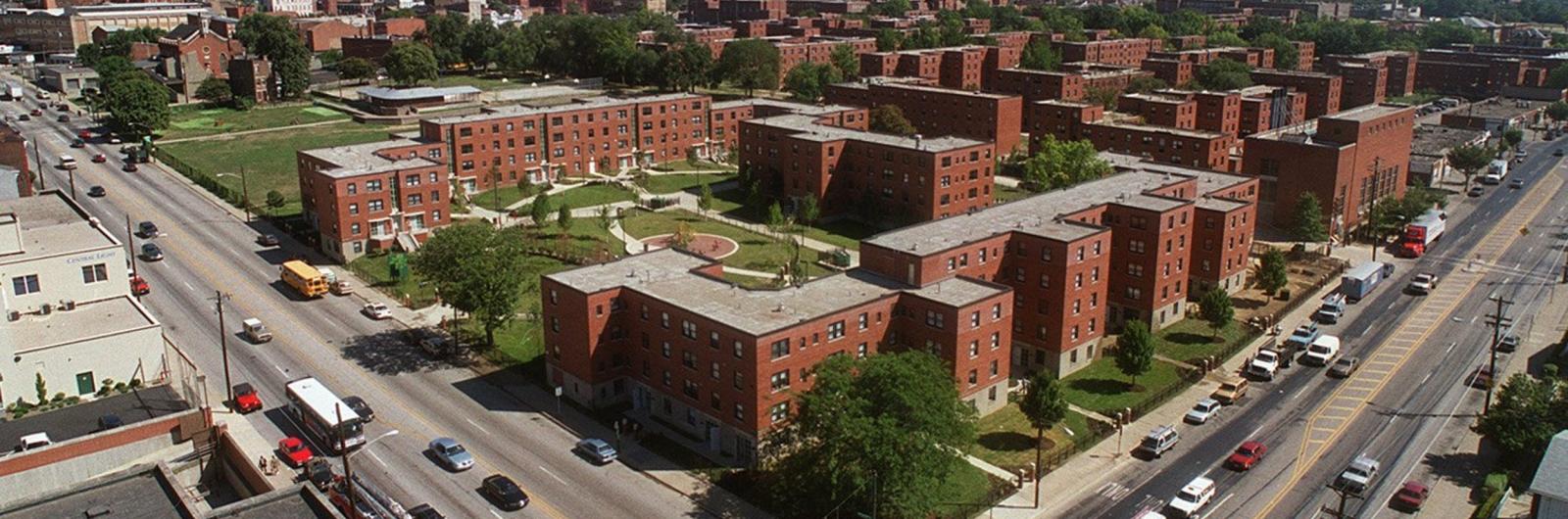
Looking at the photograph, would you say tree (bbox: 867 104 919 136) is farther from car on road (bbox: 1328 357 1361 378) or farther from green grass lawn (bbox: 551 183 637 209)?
car on road (bbox: 1328 357 1361 378)

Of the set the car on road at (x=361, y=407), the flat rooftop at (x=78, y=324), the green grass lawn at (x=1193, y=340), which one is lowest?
the green grass lawn at (x=1193, y=340)

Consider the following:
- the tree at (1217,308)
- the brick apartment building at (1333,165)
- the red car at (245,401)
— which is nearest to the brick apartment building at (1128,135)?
the brick apartment building at (1333,165)

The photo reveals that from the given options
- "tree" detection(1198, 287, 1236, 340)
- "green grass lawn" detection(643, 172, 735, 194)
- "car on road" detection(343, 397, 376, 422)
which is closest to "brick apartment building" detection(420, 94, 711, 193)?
"green grass lawn" detection(643, 172, 735, 194)

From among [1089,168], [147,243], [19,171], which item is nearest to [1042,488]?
[1089,168]

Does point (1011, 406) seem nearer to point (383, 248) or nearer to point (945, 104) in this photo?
point (383, 248)

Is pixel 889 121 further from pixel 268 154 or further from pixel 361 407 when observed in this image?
pixel 361 407

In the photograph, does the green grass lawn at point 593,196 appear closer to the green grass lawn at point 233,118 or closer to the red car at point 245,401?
the red car at point 245,401
